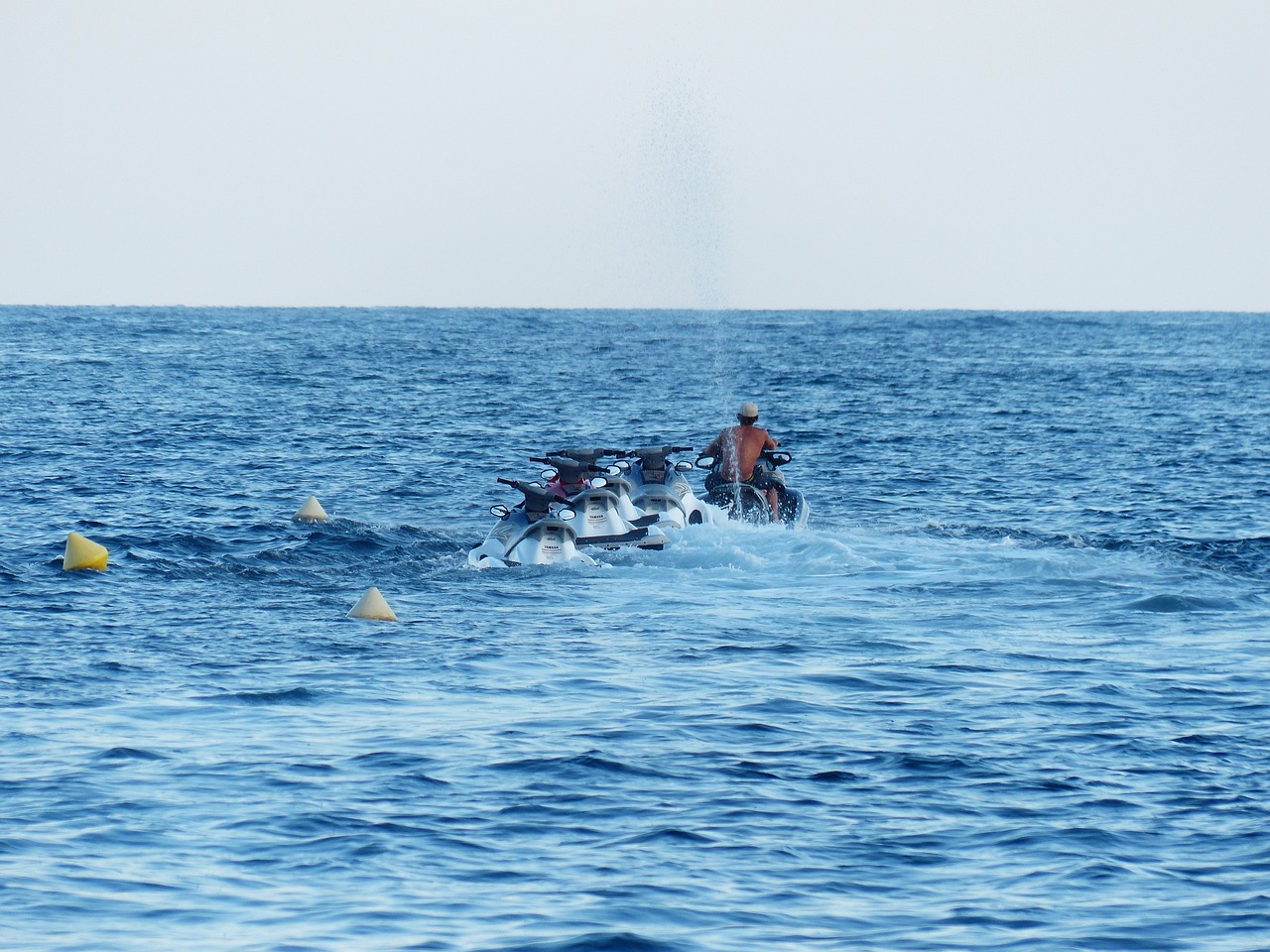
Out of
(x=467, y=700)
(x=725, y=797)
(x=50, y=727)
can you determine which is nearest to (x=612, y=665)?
(x=467, y=700)

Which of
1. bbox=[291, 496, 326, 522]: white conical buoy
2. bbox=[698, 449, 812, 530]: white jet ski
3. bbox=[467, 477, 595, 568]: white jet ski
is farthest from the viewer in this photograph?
bbox=[291, 496, 326, 522]: white conical buoy

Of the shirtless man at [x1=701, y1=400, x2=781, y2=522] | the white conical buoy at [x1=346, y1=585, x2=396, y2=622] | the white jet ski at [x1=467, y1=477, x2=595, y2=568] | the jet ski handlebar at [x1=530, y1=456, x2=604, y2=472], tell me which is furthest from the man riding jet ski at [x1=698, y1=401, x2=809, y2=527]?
the white conical buoy at [x1=346, y1=585, x2=396, y2=622]

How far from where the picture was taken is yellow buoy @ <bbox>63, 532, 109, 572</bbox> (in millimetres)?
18344

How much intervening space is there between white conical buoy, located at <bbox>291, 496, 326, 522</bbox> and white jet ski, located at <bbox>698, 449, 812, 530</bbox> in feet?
19.3

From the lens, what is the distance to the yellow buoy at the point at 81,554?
18.3 meters

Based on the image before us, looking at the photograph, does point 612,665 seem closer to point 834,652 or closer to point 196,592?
point 834,652

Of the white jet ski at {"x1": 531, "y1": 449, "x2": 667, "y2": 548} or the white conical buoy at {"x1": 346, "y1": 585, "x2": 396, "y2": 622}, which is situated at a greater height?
the white jet ski at {"x1": 531, "y1": 449, "x2": 667, "y2": 548}

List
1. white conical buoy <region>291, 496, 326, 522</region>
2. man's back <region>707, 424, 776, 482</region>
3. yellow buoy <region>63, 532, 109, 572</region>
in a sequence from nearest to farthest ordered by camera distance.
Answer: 1. yellow buoy <region>63, 532, 109, 572</region>
2. man's back <region>707, 424, 776, 482</region>
3. white conical buoy <region>291, 496, 326, 522</region>

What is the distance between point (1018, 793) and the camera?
1013 cm

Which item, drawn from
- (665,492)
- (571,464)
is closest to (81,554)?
(571,464)

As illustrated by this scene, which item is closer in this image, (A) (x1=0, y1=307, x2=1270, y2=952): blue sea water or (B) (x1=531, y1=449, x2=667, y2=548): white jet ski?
(A) (x1=0, y1=307, x2=1270, y2=952): blue sea water

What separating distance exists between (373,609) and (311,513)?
7.96 metres

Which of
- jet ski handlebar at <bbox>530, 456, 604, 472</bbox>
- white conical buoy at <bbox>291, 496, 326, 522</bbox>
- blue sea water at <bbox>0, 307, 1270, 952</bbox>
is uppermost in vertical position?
jet ski handlebar at <bbox>530, 456, 604, 472</bbox>

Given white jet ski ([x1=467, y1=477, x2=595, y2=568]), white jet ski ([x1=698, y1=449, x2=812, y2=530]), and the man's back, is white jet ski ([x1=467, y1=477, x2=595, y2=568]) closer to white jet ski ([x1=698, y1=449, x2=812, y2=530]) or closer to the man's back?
white jet ski ([x1=698, y1=449, x2=812, y2=530])
